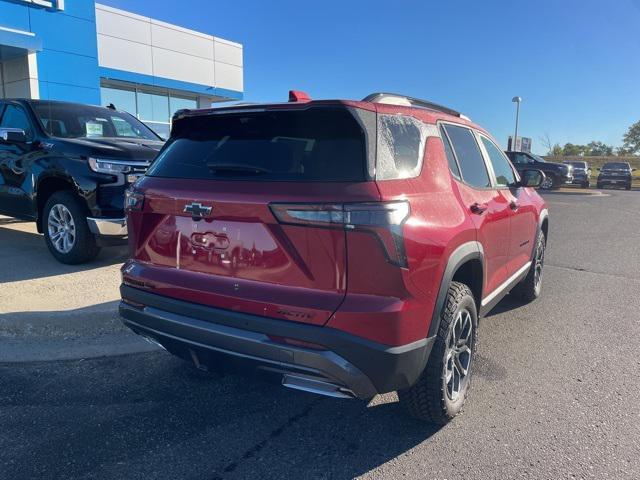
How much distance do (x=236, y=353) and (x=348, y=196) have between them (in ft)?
3.11

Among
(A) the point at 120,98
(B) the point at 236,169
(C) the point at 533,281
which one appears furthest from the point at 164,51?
(B) the point at 236,169

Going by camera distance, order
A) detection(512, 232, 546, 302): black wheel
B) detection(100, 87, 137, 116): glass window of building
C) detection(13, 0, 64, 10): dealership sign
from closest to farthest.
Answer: detection(512, 232, 546, 302): black wheel
detection(13, 0, 64, 10): dealership sign
detection(100, 87, 137, 116): glass window of building

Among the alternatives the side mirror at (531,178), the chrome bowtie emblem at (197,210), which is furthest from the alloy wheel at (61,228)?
the side mirror at (531,178)

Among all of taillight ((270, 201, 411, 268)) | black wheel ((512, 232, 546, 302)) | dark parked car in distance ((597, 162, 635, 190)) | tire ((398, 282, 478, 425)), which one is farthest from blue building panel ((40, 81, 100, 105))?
dark parked car in distance ((597, 162, 635, 190))

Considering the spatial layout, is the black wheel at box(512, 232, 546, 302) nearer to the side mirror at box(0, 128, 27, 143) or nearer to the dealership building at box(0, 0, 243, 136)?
the side mirror at box(0, 128, 27, 143)

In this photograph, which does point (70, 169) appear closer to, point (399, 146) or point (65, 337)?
point (65, 337)

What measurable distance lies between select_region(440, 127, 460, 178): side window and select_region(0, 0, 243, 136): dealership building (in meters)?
13.0

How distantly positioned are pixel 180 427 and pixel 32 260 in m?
4.03

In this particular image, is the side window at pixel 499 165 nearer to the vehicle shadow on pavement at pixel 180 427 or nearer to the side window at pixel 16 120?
the vehicle shadow on pavement at pixel 180 427

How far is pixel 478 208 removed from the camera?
3215 millimetres

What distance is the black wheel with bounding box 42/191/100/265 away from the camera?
17.6 ft

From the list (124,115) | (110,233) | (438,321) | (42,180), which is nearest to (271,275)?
(438,321)

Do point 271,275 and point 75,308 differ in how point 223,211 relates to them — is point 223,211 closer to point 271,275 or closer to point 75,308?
point 271,275

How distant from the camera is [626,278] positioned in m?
6.62
